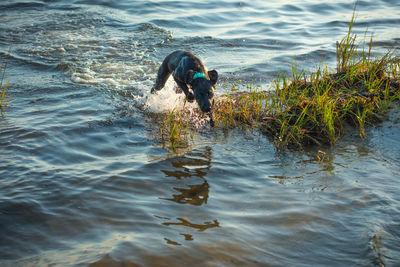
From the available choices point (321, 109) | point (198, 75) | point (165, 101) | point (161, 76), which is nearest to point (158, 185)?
point (198, 75)

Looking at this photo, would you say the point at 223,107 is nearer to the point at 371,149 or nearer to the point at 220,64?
the point at 371,149

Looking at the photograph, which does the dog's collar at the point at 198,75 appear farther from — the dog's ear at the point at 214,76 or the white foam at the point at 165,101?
the white foam at the point at 165,101

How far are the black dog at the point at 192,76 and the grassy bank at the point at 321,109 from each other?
497 millimetres

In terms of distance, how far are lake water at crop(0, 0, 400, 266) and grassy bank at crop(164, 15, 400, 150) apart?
0.79 feet

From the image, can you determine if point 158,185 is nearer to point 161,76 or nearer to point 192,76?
point 192,76

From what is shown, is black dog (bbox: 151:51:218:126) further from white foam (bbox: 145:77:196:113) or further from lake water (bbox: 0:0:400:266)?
lake water (bbox: 0:0:400:266)

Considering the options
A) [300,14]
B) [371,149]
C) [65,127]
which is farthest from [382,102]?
[300,14]

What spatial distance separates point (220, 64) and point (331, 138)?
506 centimetres

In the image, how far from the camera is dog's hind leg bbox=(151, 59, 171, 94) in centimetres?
765

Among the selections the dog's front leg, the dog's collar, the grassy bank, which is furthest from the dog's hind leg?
the dog's collar

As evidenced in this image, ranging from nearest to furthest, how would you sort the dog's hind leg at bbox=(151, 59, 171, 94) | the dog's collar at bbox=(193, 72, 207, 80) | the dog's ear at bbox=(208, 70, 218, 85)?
the dog's collar at bbox=(193, 72, 207, 80) < the dog's ear at bbox=(208, 70, 218, 85) < the dog's hind leg at bbox=(151, 59, 171, 94)

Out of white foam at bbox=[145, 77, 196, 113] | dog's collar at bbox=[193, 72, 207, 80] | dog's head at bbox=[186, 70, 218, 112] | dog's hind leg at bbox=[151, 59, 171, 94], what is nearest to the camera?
dog's head at bbox=[186, 70, 218, 112]

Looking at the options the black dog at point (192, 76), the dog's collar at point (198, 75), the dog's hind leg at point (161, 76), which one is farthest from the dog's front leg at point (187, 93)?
the dog's hind leg at point (161, 76)

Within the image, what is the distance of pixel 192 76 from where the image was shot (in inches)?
244
